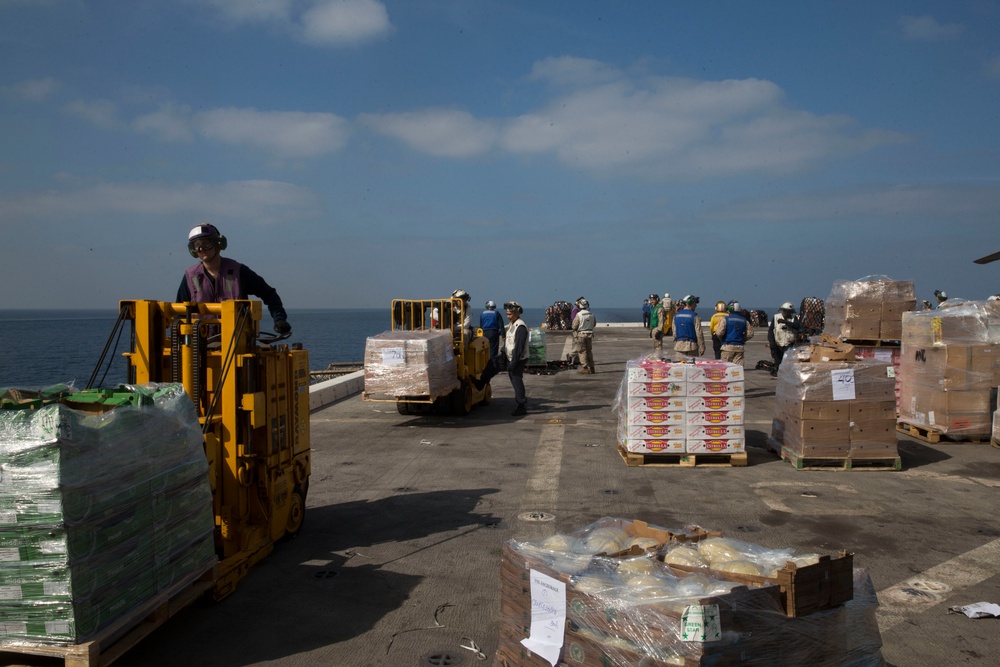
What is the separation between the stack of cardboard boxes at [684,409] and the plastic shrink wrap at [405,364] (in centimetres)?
370

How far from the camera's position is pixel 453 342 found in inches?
524

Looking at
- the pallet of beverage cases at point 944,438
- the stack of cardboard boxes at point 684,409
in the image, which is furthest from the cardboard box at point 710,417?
the pallet of beverage cases at point 944,438

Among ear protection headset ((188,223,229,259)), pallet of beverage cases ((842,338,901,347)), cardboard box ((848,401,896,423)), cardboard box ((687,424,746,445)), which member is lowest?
cardboard box ((687,424,746,445))

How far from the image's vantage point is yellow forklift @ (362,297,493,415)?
44.2 ft

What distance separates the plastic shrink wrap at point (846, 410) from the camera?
8945mm

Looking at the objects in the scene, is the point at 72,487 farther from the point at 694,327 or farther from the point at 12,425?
the point at 694,327

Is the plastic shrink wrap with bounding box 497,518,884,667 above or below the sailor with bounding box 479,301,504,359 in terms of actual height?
below

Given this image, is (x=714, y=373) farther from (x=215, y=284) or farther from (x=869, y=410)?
(x=215, y=284)

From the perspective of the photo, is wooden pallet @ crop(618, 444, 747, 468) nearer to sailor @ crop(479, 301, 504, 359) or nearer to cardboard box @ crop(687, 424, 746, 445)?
cardboard box @ crop(687, 424, 746, 445)

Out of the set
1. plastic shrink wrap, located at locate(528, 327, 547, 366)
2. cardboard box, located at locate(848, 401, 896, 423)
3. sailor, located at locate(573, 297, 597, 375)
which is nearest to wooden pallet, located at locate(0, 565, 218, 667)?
cardboard box, located at locate(848, 401, 896, 423)

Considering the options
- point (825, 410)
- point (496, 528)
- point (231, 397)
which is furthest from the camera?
point (825, 410)

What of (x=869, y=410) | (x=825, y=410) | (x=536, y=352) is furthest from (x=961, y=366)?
(x=536, y=352)

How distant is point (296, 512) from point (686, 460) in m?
5.02

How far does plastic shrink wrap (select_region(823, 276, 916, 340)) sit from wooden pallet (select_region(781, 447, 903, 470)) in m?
3.43
